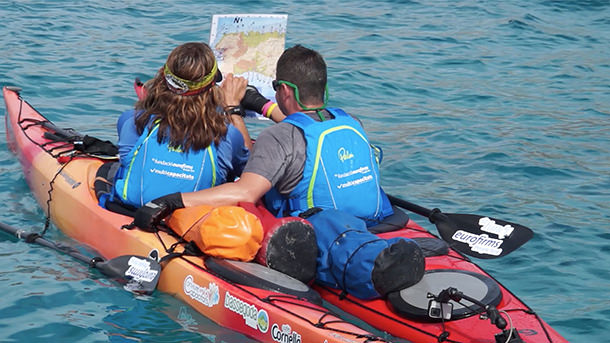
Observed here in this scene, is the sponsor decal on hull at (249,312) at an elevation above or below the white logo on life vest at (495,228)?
below

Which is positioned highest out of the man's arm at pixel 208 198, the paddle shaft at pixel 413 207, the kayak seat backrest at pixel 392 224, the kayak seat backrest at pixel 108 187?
the man's arm at pixel 208 198

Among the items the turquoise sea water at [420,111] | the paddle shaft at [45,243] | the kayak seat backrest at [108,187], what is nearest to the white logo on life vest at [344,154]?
the turquoise sea water at [420,111]

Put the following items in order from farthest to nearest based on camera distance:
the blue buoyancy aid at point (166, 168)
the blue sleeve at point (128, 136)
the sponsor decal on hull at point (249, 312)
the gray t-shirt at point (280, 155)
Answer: the blue sleeve at point (128, 136)
the blue buoyancy aid at point (166, 168)
the gray t-shirt at point (280, 155)
the sponsor decal on hull at point (249, 312)

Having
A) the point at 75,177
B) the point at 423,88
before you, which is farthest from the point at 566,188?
the point at 75,177

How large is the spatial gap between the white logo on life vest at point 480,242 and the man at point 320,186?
56cm

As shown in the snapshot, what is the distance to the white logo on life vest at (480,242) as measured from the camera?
190 inches

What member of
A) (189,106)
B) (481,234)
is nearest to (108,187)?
(189,106)

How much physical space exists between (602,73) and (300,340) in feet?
29.6

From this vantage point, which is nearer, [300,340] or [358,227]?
[300,340]

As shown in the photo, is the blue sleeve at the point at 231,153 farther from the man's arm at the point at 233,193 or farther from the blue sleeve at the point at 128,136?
the blue sleeve at the point at 128,136

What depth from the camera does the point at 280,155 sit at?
4.47 meters

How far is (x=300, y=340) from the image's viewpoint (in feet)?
13.4

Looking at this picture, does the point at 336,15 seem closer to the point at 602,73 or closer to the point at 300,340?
the point at 602,73

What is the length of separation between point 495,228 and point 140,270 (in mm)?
2043
